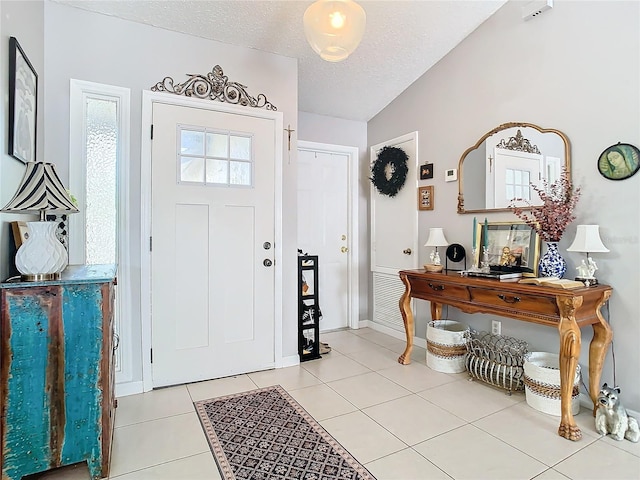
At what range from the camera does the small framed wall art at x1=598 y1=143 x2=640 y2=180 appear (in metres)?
2.13

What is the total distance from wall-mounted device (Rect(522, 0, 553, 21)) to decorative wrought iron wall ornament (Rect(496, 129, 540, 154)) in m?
0.81

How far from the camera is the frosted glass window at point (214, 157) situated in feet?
8.95

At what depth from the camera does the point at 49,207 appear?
5.14ft

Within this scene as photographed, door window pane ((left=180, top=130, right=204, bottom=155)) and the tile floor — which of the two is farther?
door window pane ((left=180, top=130, right=204, bottom=155))

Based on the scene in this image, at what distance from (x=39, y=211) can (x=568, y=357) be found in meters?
2.79

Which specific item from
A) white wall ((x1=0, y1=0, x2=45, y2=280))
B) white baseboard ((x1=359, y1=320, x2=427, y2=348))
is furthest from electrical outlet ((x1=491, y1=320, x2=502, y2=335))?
white wall ((x1=0, y1=0, x2=45, y2=280))

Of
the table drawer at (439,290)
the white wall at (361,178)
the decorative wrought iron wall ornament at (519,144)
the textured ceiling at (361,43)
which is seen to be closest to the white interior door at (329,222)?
the white wall at (361,178)

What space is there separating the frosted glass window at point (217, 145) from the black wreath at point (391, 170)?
1.82 metres

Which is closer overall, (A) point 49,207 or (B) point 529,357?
(A) point 49,207

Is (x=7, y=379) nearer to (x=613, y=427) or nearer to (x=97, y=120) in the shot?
(x=97, y=120)

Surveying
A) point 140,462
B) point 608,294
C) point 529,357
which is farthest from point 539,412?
point 140,462

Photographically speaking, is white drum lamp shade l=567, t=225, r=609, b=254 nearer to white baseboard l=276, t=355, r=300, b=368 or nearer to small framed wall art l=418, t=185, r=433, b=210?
small framed wall art l=418, t=185, r=433, b=210

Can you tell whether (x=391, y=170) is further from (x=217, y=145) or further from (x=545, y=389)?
(x=545, y=389)

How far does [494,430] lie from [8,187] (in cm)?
285
